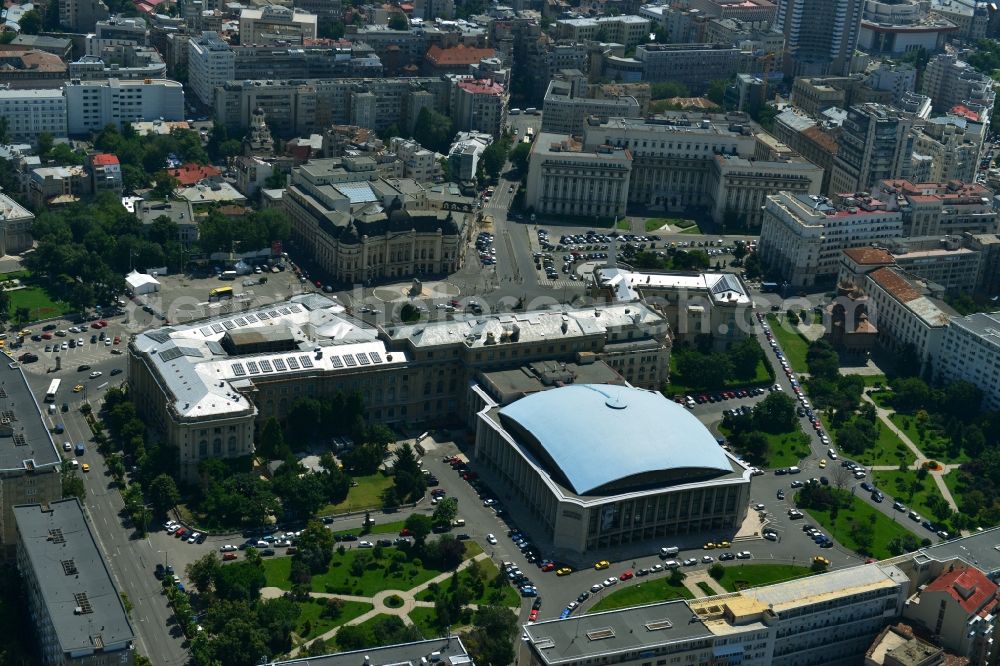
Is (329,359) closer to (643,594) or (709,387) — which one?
(643,594)

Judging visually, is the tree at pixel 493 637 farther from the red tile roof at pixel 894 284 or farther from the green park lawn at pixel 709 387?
the red tile roof at pixel 894 284

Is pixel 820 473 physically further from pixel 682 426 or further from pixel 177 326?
pixel 177 326

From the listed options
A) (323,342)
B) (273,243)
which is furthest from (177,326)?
(273,243)

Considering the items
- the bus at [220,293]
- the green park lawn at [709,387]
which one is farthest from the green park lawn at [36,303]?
the green park lawn at [709,387]

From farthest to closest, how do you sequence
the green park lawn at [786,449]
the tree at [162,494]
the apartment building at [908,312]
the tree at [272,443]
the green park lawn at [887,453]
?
the apartment building at [908,312], the green park lawn at [887,453], the green park lawn at [786,449], the tree at [272,443], the tree at [162,494]

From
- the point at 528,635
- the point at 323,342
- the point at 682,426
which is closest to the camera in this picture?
the point at 528,635

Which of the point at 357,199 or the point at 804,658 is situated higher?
the point at 357,199

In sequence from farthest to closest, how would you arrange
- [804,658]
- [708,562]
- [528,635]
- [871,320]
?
[871,320] → [708,562] → [804,658] → [528,635]

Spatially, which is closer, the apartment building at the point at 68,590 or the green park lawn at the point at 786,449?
the apartment building at the point at 68,590
